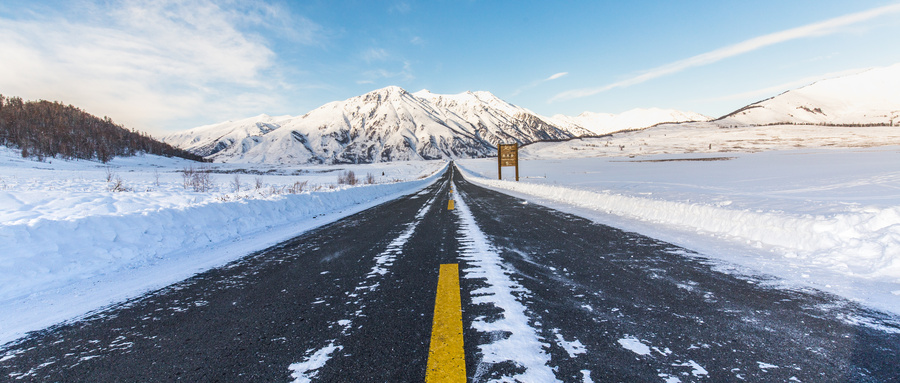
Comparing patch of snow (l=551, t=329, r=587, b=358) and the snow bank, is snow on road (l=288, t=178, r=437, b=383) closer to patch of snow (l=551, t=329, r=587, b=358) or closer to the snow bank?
patch of snow (l=551, t=329, r=587, b=358)

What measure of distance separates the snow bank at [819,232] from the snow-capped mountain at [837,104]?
157 metres

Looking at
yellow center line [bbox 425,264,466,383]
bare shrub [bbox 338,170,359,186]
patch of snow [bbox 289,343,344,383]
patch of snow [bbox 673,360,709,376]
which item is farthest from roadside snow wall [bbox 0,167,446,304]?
bare shrub [bbox 338,170,359,186]

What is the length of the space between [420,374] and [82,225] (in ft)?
19.8

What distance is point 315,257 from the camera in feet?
15.3

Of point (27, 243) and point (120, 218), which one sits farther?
point (120, 218)

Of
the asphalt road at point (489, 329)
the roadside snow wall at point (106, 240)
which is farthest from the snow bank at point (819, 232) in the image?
the roadside snow wall at point (106, 240)

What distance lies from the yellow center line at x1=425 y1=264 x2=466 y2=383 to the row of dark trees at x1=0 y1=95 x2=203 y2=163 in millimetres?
60924

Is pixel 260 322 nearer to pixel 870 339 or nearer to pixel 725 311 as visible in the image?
pixel 725 311

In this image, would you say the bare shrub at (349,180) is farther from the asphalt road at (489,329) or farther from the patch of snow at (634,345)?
the patch of snow at (634,345)

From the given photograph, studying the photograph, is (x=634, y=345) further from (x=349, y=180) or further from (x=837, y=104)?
(x=837, y=104)

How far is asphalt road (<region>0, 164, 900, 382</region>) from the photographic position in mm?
1806

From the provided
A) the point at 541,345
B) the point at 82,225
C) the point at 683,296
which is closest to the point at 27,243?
the point at 82,225

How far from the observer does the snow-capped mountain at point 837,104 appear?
5256 inches

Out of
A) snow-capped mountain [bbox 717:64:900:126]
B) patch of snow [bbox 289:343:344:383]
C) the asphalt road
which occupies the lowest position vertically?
the asphalt road
